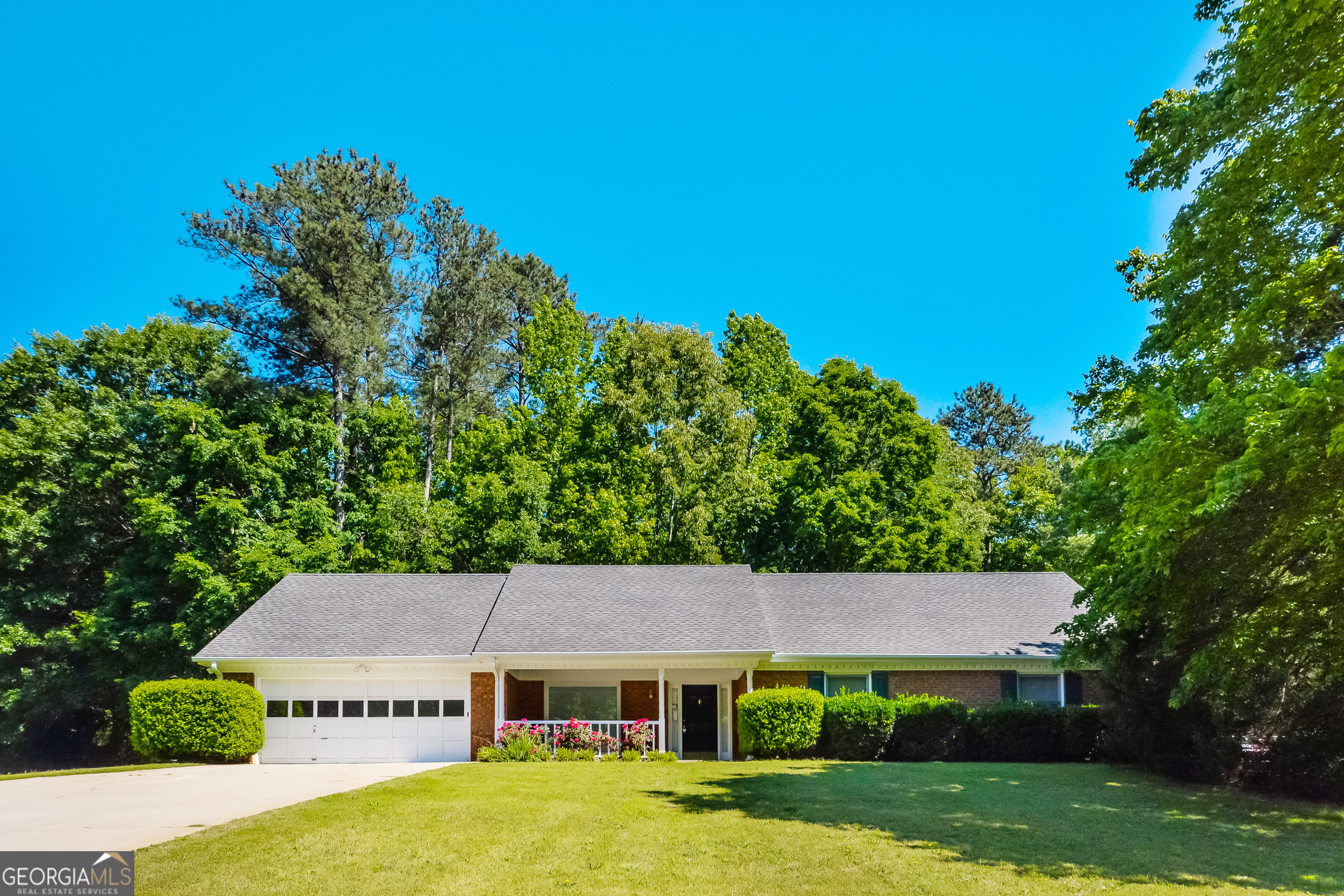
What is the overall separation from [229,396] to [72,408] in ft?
16.5

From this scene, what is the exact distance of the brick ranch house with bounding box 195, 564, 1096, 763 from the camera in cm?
2259

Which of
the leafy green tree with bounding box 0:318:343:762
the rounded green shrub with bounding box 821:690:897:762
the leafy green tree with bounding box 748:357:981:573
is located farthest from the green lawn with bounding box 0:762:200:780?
the leafy green tree with bounding box 748:357:981:573

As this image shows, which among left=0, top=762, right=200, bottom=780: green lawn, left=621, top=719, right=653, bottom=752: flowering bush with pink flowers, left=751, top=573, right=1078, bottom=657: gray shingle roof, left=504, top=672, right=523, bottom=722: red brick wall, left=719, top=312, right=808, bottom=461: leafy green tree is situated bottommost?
left=0, top=762, right=200, bottom=780: green lawn

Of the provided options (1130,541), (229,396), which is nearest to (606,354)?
(229,396)

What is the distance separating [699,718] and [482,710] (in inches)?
226

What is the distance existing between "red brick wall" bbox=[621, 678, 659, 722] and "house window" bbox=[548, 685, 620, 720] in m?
0.31

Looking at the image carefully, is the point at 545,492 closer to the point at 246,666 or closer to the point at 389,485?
the point at 389,485

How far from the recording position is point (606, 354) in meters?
38.5

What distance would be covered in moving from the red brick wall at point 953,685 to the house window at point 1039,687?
0.58 meters

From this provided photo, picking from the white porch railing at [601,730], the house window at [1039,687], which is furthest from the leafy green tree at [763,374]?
the white porch railing at [601,730]

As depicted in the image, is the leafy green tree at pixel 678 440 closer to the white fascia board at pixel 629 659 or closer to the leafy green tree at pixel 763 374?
the leafy green tree at pixel 763 374

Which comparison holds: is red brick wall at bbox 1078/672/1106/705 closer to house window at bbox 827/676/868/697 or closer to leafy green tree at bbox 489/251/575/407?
house window at bbox 827/676/868/697

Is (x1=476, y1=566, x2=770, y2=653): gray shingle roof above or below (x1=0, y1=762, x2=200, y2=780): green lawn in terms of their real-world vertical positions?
above

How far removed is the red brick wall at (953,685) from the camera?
23.8m
